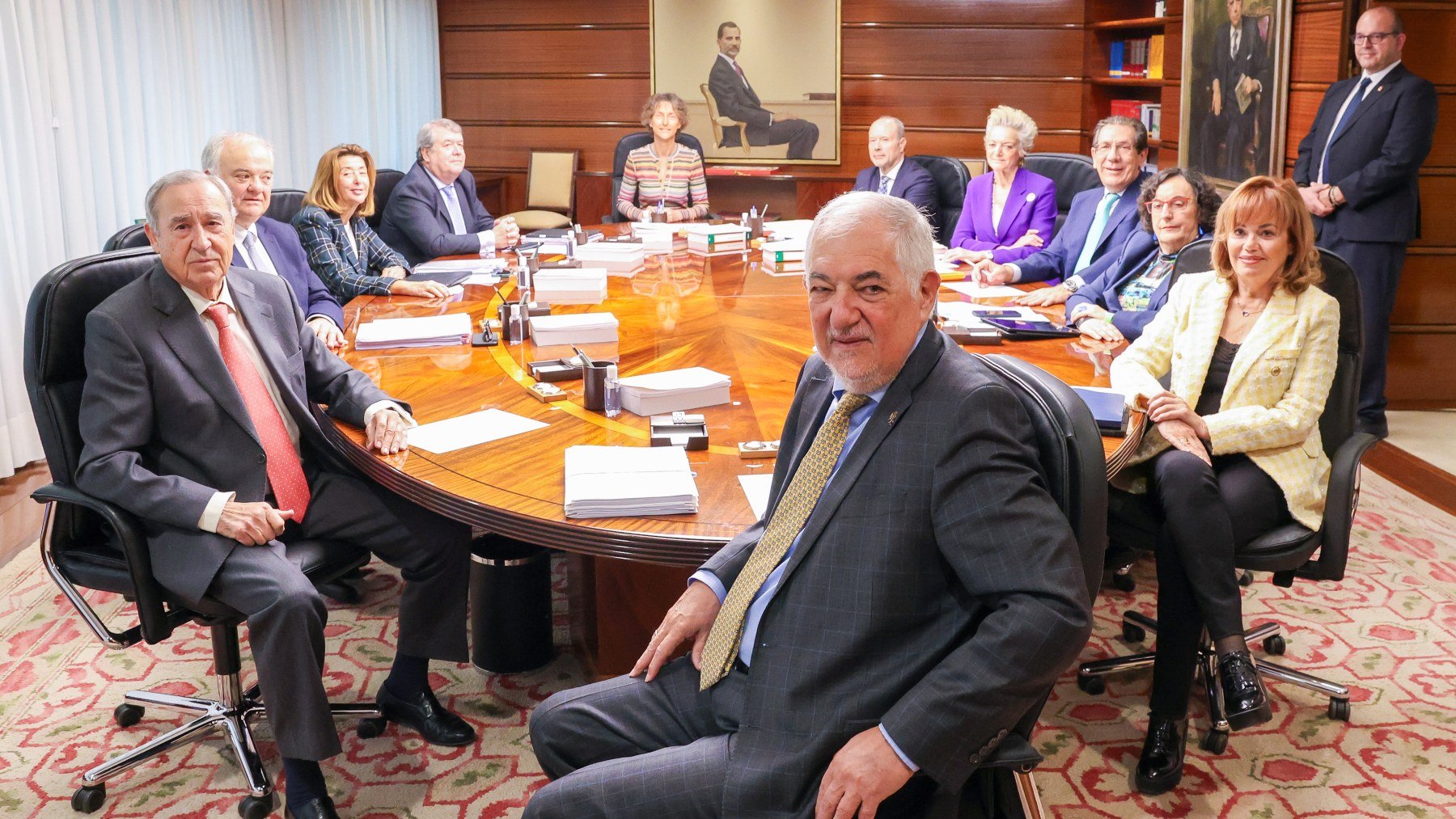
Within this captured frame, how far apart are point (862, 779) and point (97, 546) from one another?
1890mm

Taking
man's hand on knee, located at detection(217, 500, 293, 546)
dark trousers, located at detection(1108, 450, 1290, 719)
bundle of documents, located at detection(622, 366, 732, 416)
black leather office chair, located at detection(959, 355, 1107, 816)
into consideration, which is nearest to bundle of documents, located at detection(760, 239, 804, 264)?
bundle of documents, located at detection(622, 366, 732, 416)

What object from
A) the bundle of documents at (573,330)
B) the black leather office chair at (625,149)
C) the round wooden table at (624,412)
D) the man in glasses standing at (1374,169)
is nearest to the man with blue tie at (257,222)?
the round wooden table at (624,412)

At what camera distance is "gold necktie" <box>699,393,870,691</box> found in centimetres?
177

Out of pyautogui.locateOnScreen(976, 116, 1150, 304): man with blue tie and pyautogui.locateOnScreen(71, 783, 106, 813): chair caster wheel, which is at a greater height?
pyautogui.locateOnScreen(976, 116, 1150, 304): man with blue tie

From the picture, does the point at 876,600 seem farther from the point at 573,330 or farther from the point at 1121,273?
the point at 1121,273

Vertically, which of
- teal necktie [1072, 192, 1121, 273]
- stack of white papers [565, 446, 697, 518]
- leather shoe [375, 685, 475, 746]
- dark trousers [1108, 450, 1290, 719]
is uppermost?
teal necktie [1072, 192, 1121, 273]

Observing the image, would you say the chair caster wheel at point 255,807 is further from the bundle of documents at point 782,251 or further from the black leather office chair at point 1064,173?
the black leather office chair at point 1064,173

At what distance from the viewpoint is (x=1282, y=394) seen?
110 inches

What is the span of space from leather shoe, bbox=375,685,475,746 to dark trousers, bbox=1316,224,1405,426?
13.4ft

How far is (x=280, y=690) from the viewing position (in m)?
2.31

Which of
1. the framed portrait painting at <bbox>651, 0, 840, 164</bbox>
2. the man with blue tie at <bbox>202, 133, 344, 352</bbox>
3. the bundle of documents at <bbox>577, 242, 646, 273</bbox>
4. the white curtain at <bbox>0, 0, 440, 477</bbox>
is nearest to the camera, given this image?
the man with blue tie at <bbox>202, 133, 344, 352</bbox>

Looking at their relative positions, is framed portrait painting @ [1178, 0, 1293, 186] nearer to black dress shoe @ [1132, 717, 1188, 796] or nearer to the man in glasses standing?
the man in glasses standing

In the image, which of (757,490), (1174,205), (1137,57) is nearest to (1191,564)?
(757,490)

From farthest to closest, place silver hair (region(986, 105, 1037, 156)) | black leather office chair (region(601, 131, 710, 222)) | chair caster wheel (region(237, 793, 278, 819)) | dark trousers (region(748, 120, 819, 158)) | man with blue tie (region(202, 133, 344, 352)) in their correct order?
dark trousers (region(748, 120, 819, 158)) → black leather office chair (region(601, 131, 710, 222)) → silver hair (region(986, 105, 1037, 156)) → man with blue tie (region(202, 133, 344, 352)) → chair caster wheel (region(237, 793, 278, 819))
